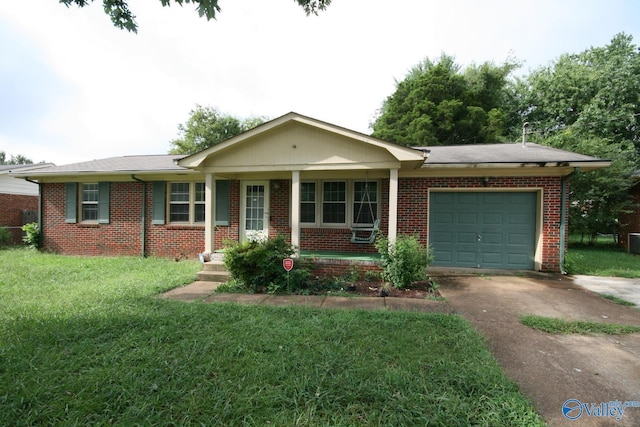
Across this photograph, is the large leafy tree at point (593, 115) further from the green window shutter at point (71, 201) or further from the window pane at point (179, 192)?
the green window shutter at point (71, 201)

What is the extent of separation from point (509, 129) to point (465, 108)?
5.11 metres

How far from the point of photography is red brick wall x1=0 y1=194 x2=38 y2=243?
13.0 meters

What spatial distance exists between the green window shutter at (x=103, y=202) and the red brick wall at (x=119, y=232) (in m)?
0.14

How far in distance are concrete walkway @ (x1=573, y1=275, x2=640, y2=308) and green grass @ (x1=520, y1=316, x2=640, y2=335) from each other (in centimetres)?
166

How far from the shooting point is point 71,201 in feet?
31.8

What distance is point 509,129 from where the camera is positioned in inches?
854

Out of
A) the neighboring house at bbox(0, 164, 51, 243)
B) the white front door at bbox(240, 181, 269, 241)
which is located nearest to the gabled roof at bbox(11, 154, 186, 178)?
the white front door at bbox(240, 181, 269, 241)

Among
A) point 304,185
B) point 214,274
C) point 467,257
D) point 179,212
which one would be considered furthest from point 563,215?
point 179,212

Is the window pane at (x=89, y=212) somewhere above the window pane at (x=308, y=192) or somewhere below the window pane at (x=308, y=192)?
below

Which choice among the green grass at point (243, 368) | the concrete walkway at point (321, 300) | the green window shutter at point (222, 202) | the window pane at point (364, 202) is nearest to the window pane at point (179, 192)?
the green window shutter at point (222, 202)

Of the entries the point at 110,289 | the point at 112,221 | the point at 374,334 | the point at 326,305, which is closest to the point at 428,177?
the point at 326,305

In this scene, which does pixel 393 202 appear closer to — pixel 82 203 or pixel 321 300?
pixel 321 300

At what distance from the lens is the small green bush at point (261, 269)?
19.1 ft

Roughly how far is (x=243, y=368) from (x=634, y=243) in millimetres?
15731
